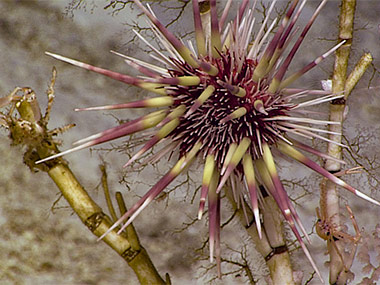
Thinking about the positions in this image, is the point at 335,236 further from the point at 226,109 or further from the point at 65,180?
the point at 65,180

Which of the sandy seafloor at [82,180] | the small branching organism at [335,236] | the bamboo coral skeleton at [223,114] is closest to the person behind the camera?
the bamboo coral skeleton at [223,114]

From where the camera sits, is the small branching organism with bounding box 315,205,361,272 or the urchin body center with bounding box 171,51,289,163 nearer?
the urchin body center with bounding box 171,51,289,163

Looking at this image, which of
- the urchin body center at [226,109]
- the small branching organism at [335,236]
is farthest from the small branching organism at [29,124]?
the small branching organism at [335,236]

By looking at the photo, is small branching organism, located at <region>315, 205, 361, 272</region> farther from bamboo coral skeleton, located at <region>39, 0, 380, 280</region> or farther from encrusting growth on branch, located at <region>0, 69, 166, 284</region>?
encrusting growth on branch, located at <region>0, 69, 166, 284</region>

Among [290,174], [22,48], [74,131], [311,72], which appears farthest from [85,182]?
[311,72]

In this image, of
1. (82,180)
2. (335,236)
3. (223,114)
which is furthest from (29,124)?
(335,236)

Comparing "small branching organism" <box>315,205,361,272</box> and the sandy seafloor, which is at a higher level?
the sandy seafloor

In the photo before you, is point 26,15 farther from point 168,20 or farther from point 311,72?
point 311,72

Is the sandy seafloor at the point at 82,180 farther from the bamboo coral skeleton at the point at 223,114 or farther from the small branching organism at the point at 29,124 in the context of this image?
the bamboo coral skeleton at the point at 223,114

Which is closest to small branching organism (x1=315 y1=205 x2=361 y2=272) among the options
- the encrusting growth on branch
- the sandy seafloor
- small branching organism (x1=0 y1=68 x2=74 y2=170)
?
the sandy seafloor

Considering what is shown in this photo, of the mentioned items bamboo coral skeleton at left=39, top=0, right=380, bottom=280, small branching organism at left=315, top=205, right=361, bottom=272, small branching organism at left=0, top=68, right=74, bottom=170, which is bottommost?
small branching organism at left=315, top=205, right=361, bottom=272
